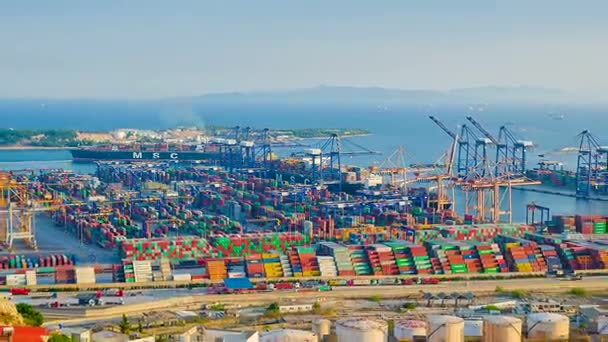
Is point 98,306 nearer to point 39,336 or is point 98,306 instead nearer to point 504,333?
point 39,336

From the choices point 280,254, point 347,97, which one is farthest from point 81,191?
point 347,97

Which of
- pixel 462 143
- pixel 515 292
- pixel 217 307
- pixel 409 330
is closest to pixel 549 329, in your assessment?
pixel 409 330

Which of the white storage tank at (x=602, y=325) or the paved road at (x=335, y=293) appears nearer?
the white storage tank at (x=602, y=325)

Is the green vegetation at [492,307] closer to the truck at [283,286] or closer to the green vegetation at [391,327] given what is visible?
the green vegetation at [391,327]

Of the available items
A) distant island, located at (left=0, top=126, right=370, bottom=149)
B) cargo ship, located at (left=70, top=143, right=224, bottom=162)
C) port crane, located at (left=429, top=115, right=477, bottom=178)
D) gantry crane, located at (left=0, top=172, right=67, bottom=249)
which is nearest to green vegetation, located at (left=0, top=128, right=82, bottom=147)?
distant island, located at (left=0, top=126, right=370, bottom=149)

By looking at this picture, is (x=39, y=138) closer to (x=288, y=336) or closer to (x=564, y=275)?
(x=564, y=275)

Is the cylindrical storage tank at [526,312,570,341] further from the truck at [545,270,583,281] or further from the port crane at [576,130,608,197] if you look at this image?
the port crane at [576,130,608,197]

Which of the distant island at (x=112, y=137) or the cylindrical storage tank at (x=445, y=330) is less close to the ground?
the distant island at (x=112, y=137)

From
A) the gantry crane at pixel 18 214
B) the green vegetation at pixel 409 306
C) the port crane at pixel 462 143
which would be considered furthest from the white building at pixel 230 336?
the port crane at pixel 462 143
